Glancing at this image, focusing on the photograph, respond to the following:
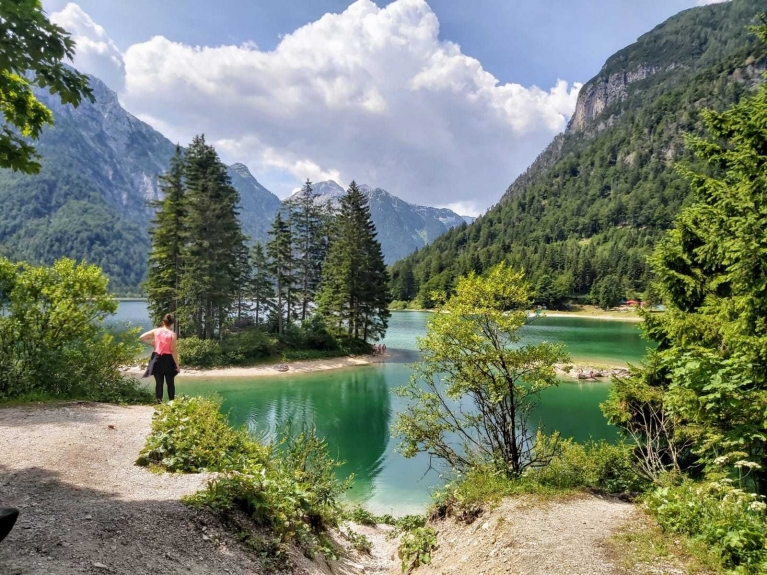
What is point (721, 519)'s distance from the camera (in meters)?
5.25

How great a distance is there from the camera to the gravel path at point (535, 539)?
524 cm

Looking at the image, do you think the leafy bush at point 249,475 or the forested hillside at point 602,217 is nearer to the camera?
the leafy bush at point 249,475

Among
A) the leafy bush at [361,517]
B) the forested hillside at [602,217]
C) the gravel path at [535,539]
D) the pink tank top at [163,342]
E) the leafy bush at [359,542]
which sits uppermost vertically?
the forested hillside at [602,217]

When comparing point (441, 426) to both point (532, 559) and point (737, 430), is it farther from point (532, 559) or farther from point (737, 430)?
point (737, 430)

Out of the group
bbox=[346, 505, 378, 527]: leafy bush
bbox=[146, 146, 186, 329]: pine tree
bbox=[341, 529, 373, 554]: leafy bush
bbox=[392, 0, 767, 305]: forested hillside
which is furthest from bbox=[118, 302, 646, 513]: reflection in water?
bbox=[392, 0, 767, 305]: forested hillside

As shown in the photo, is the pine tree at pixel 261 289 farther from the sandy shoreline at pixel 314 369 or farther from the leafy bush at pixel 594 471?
the leafy bush at pixel 594 471

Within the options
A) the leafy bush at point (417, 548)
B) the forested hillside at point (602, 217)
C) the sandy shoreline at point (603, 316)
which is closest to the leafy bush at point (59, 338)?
the leafy bush at point (417, 548)

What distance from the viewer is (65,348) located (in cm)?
1112

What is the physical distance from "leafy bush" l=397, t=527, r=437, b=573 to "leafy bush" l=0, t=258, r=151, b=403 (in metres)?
8.23

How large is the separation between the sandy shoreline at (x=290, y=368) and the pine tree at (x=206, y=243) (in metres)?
4.52

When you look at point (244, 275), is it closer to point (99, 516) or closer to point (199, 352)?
point (199, 352)

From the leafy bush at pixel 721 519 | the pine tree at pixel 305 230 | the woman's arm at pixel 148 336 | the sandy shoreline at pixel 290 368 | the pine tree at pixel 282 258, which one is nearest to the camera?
Answer: the leafy bush at pixel 721 519

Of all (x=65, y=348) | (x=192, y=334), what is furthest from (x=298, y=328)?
(x=65, y=348)

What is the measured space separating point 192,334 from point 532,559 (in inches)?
1337
